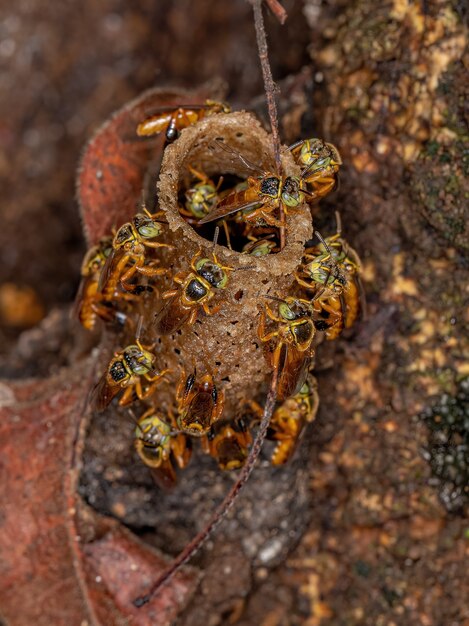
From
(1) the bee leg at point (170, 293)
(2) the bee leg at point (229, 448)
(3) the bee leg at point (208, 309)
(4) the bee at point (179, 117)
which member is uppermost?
(4) the bee at point (179, 117)

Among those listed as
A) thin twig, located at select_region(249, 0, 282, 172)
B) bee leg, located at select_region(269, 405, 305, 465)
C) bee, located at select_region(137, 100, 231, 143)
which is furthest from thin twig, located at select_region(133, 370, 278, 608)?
bee, located at select_region(137, 100, 231, 143)

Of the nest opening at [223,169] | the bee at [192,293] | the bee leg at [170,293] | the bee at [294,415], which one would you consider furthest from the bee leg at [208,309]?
the bee at [294,415]

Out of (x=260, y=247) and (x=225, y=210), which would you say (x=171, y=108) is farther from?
(x=260, y=247)

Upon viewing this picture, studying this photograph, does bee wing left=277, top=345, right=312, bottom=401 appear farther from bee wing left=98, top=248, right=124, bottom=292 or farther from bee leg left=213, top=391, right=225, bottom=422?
bee wing left=98, top=248, right=124, bottom=292

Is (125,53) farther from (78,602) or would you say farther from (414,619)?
(414,619)

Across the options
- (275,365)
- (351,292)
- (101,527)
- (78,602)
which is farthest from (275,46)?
(78,602)

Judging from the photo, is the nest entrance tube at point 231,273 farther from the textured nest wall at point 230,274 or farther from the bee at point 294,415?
the bee at point 294,415
